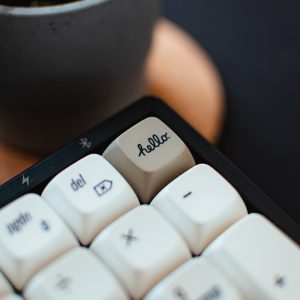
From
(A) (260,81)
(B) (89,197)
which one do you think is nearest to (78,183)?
(B) (89,197)

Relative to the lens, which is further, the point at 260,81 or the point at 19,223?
the point at 260,81

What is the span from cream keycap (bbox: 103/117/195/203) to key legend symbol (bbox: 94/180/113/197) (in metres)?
0.01

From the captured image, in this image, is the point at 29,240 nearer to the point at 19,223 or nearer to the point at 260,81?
the point at 19,223

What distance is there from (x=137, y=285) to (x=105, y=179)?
0.13ft

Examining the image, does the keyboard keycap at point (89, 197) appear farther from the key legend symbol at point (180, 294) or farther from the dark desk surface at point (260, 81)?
the dark desk surface at point (260, 81)

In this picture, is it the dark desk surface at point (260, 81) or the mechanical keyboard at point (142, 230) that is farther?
the dark desk surface at point (260, 81)

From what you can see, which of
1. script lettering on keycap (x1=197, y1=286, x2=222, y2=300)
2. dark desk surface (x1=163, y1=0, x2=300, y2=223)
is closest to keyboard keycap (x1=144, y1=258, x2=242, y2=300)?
script lettering on keycap (x1=197, y1=286, x2=222, y2=300)

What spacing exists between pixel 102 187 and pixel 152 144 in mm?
26

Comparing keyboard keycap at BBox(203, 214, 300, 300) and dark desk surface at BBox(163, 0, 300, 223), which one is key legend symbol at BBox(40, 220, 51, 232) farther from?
dark desk surface at BBox(163, 0, 300, 223)

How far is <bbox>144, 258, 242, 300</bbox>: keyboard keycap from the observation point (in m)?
0.19

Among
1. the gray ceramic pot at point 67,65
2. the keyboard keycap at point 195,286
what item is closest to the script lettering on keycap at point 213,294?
→ the keyboard keycap at point 195,286

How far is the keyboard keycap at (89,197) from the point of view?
0.68 feet

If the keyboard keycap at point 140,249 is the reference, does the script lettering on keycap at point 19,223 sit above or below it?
above

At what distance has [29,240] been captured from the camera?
20 cm
